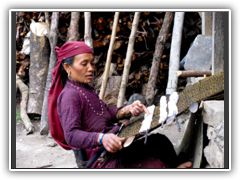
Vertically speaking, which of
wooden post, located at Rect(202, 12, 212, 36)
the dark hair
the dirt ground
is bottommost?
the dirt ground

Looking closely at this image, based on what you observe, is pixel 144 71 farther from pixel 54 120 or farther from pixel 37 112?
pixel 54 120

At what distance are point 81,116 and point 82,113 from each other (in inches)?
1.0

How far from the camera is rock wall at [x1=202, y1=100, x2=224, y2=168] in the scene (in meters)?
1.43

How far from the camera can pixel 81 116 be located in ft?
5.88

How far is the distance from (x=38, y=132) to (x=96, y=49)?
2.32 metres

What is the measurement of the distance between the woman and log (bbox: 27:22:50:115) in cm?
334

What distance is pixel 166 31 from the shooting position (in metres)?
4.25

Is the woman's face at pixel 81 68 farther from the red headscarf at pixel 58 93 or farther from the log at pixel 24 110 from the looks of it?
the log at pixel 24 110

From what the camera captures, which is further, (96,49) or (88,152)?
(96,49)

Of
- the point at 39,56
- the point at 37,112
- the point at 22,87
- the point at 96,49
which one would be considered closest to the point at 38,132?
the point at 37,112

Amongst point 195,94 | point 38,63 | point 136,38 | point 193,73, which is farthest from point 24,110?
point 195,94

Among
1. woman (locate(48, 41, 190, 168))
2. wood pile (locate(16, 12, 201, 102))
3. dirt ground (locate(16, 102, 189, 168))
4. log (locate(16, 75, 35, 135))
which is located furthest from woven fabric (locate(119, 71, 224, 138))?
log (locate(16, 75, 35, 135))

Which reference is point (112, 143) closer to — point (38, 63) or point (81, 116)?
point (81, 116)

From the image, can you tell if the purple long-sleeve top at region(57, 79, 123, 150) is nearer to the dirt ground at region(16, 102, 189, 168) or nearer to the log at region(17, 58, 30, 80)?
the dirt ground at region(16, 102, 189, 168)
